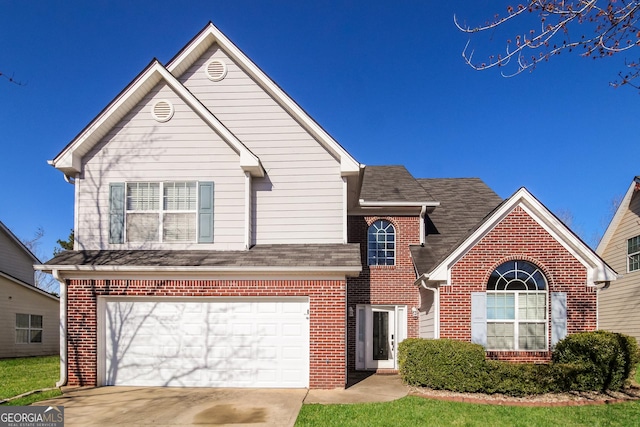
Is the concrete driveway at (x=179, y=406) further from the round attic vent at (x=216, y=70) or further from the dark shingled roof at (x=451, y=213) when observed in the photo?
the round attic vent at (x=216, y=70)

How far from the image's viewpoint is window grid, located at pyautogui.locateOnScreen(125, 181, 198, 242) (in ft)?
42.1

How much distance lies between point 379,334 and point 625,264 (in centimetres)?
984

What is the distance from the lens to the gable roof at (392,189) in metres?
15.7

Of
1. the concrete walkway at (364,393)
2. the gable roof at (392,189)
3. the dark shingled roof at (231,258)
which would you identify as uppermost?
the gable roof at (392,189)

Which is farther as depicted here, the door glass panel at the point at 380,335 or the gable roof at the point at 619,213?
the gable roof at the point at 619,213

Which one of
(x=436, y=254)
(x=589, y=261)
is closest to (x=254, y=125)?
(x=436, y=254)

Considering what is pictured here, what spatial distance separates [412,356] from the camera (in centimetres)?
1165

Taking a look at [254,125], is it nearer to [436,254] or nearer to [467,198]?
[436,254]

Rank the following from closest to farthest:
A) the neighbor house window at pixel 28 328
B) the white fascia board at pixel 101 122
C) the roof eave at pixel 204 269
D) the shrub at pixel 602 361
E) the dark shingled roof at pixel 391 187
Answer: the shrub at pixel 602 361, the roof eave at pixel 204 269, the white fascia board at pixel 101 122, the dark shingled roof at pixel 391 187, the neighbor house window at pixel 28 328

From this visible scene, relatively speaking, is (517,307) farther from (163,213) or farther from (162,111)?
(162,111)

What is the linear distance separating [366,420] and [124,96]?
31.7 feet

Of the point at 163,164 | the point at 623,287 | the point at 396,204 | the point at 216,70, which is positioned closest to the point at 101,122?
the point at 163,164

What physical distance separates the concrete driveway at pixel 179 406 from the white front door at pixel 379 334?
4.46m

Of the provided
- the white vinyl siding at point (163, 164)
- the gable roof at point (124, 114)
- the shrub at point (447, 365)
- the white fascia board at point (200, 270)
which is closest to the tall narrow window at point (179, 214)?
the white vinyl siding at point (163, 164)
